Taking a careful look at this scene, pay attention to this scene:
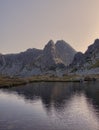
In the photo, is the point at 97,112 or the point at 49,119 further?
the point at 97,112

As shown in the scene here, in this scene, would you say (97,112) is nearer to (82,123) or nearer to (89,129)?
(82,123)

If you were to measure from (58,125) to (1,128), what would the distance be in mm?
10768

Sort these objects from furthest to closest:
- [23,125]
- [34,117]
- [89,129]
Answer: [34,117], [23,125], [89,129]

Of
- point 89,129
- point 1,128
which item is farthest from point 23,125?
point 89,129

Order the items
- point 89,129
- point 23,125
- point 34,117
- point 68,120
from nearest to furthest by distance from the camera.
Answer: point 89,129 → point 23,125 → point 68,120 → point 34,117

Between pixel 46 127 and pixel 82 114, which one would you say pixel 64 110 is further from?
pixel 46 127

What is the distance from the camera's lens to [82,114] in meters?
60.8

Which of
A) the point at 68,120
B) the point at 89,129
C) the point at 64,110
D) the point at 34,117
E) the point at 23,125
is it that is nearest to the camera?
the point at 89,129

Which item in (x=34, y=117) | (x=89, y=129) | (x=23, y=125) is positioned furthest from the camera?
(x=34, y=117)

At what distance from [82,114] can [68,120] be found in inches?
300

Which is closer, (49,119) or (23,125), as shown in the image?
(23,125)

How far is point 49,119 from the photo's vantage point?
183ft

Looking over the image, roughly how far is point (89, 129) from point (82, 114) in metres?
13.7

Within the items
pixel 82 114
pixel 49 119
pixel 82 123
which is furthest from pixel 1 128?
pixel 82 114
